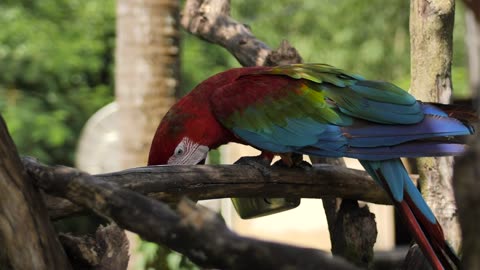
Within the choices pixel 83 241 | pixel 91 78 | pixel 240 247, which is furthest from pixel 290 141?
pixel 91 78

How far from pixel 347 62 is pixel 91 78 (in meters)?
2.49

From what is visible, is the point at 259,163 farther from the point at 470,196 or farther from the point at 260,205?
the point at 470,196

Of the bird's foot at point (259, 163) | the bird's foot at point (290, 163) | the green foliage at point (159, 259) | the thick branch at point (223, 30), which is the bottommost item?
the green foliage at point (159, 259)

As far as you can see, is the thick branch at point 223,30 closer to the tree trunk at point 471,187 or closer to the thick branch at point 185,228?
the thick branch at point 185,228

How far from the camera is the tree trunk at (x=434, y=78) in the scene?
2.49 m

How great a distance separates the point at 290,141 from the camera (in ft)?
7.20

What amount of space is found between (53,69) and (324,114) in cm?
381

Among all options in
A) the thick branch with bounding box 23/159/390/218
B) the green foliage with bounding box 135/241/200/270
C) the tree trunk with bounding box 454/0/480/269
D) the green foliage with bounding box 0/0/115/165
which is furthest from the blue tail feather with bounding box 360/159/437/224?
the green foliage with bounding box 0/0/115/165

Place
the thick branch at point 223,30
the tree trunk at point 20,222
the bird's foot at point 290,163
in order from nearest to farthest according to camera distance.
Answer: the tree trunk at point 20,222, the bird's foot at point 290,163, the thick branch at point 223,30

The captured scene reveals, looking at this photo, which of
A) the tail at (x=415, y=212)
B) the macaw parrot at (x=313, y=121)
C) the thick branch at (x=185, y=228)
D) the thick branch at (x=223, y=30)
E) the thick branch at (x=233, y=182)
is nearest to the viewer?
the thick branch at (x=185, y=228)

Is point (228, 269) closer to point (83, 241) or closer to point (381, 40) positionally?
point (83, 241)

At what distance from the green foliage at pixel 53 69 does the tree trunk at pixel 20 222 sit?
361 cm

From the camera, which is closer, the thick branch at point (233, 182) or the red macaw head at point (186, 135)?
the thick branch at point (233, 182)

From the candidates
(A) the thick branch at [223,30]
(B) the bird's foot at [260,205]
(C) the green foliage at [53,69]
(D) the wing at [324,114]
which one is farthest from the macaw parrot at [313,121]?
(C) the green foliage at [53,69]
